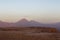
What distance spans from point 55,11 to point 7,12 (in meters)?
0.53

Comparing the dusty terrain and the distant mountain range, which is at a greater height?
the distant mountain range

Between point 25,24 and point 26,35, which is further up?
point 25,24

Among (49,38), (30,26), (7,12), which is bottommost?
(49,38)

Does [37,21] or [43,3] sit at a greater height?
[43,3]

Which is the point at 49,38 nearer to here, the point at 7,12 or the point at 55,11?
the point at 55,11

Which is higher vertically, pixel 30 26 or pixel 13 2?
pixel 13 2

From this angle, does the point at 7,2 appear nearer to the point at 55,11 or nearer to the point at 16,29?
the point at 16,29

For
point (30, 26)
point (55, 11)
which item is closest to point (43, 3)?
point (55, 11)

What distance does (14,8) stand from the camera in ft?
7.16

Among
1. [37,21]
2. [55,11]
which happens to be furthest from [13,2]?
[55,11]

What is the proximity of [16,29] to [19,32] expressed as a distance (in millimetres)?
49

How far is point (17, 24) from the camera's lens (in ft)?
7.10

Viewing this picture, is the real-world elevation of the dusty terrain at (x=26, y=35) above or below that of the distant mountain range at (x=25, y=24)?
below

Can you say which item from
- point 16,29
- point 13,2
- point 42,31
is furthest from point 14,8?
point 42,31
